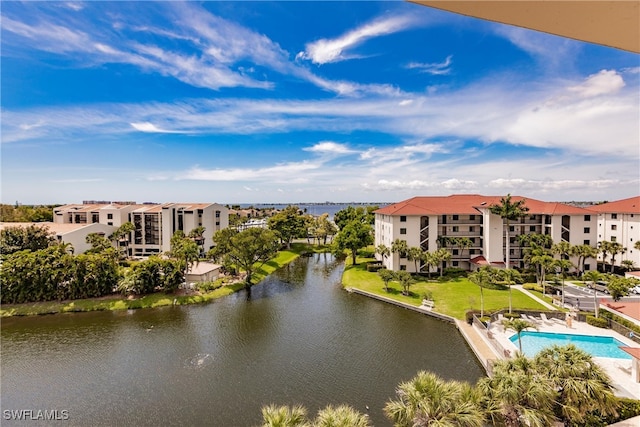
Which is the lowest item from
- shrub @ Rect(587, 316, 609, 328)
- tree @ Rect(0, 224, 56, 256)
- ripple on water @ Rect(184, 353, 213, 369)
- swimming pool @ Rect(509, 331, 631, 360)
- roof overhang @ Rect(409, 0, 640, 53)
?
ripple on water @ Rect(184, 353, 213, 369)

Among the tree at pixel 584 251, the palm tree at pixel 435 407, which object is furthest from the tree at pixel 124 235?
the tree at pixel 584 251

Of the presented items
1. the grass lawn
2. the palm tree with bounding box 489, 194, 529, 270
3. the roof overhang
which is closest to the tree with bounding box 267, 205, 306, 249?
the grass lawn

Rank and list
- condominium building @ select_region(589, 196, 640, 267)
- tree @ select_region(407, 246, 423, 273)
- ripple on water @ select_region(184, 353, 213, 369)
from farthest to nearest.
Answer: condominium building @ select_region(589, 196, 640, 267), tree @ select_region(407, 246, 423, 273), ripple on water @ select_region(184, 353, 213, 369)

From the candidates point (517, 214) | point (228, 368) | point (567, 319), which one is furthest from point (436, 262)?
point (228, 368)

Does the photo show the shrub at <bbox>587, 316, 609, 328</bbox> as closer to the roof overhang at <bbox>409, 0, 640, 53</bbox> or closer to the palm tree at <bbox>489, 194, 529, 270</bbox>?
the palm tree at <bbox>489, 194, 529, 270</bbox>

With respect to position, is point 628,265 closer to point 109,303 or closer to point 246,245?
point 246,245

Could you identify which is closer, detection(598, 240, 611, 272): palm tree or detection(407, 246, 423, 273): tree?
detection(598, 240, 611, 272): palm tree

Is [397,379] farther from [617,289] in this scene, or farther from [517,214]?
[517,214]

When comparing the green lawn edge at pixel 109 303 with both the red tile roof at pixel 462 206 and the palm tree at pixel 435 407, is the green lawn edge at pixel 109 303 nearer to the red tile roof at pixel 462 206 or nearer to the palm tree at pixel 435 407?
the red tile roof at pixel 462 206
